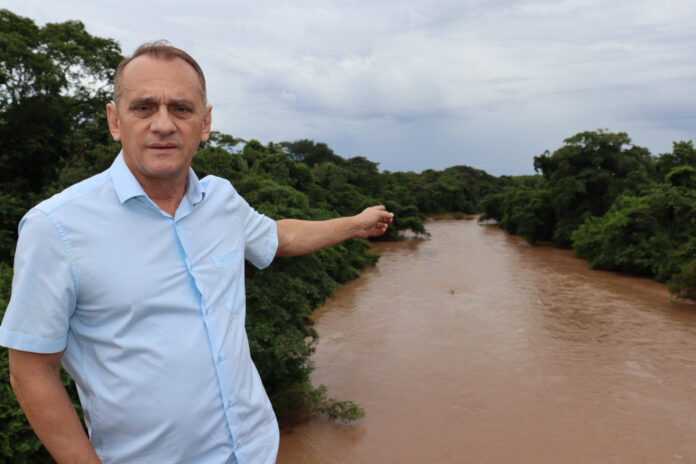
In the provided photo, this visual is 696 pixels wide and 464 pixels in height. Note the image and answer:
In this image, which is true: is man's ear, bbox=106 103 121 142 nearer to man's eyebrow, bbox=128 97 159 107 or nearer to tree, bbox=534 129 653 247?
man's eyebrow, bbox=128 97 159 107

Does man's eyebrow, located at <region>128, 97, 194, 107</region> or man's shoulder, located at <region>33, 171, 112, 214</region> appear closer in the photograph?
man's shoulder, located at <region>33, 171, 112, 214</region>

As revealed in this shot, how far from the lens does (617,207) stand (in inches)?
867

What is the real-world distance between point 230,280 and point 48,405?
534mm

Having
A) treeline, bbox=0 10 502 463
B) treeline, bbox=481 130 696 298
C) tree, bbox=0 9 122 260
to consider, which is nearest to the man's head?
treeline, bbox=0 10 502 463

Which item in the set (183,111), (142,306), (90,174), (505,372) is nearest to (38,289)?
(142,306)

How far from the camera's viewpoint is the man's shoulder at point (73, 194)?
Answer: 1149 millimetres

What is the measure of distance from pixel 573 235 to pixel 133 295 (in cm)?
2440

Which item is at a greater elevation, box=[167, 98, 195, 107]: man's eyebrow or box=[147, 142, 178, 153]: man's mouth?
box=[167, 98, 195, 107]: man's eyebrow

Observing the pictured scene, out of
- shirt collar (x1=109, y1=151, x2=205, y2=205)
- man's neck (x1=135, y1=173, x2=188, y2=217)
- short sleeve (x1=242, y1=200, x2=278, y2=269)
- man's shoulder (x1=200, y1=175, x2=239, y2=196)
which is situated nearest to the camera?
shirt collar (x1=109, y1=151, x2=205, y2=205)

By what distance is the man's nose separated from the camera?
133cm

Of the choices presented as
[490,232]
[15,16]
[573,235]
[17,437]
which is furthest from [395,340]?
[490,232]

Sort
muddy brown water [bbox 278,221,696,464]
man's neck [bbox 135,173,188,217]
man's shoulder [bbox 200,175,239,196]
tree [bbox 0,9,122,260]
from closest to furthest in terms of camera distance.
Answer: man's neck [bbox 135,173,188,217] → man's shoulder [bbox 200,175,239,196] → muddy brown water [bbox 278,221,696,464] → tree [bbox 0,9,122,260]

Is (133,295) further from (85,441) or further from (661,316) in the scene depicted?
(661,316)

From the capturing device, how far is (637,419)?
780 centimetres
